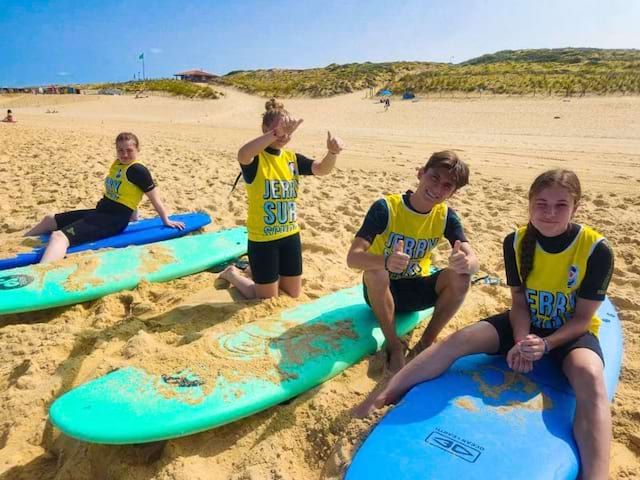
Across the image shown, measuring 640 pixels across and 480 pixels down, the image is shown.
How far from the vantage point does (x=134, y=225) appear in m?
5.28

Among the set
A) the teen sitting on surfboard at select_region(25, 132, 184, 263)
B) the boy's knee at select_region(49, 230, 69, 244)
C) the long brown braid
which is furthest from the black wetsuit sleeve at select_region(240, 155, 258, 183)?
the boy's knee at select_region(49, 230, 69, 244)

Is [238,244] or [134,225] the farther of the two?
[134,225]

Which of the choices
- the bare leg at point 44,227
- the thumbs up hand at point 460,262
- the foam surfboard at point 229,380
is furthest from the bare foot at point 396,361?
the bare leg at point 44,227

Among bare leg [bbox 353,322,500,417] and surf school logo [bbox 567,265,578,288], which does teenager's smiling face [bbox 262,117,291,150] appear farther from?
surf school logo [bbox 567,265,578,288]

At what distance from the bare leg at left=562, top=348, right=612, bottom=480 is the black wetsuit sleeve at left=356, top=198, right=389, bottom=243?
46.6 inches

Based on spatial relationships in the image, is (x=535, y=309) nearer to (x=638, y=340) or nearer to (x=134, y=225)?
(x=638, y=340)

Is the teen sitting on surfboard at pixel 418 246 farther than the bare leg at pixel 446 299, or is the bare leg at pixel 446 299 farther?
the bare leg at pixel 446 299

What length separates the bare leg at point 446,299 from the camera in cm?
285

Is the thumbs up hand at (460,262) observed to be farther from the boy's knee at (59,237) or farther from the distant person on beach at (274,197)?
the boy's knee at (59,237)

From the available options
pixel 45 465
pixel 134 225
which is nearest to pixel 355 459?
pixel 45 465

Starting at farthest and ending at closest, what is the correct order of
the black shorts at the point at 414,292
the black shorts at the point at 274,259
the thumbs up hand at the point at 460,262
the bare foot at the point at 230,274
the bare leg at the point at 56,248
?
1. the bare leg at the point at 56,248
2. the bare foot at the point at 230,274
3. the black shorts at the point at 274,259
4. the black shorts at the point at 414,292
5. the thumbs up hand at the point at 460,262

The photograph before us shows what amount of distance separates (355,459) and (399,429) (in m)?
0.26

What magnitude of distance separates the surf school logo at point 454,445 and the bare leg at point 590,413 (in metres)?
0.44

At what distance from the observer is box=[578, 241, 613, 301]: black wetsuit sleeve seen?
7.63 feet
